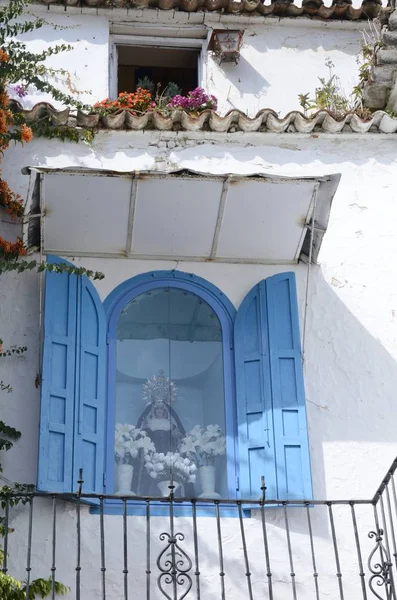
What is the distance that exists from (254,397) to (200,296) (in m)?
0.92

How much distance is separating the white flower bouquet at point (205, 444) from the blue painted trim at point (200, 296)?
0.08 meters

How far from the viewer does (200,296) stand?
8711 mm

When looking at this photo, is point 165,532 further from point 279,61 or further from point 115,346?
point 279,61

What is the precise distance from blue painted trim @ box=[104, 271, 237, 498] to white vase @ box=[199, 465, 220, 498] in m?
0.14

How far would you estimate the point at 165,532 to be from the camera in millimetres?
7754

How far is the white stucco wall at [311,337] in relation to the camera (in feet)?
25.4

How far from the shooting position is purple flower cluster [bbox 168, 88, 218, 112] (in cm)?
963

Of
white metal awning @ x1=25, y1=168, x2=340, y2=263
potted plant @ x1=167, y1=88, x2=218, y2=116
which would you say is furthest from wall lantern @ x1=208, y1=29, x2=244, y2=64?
white metal awning @ x1=25, y1=168, x2=340, y2=263

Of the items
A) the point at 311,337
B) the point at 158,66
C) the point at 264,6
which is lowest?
the point at 311,337

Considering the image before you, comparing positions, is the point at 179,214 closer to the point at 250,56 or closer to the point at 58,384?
the point at 58,384

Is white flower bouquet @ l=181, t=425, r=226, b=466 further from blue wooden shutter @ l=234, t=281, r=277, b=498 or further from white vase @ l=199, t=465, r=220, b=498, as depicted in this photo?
blue wooden shutter @ l=234, t=281, r=277, b=498

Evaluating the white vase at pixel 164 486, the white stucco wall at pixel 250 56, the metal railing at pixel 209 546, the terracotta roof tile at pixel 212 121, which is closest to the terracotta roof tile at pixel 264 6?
the white stucco wall at pixel 250 56

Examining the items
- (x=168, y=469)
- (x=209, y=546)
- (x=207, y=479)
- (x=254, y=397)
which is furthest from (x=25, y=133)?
(x=209, y=546)

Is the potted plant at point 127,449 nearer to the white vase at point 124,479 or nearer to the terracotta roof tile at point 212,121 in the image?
the white vase at point 124,479
